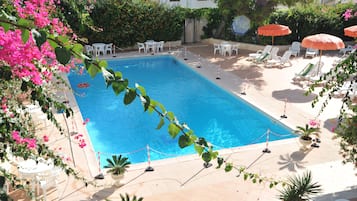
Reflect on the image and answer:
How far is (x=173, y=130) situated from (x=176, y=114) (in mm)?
12920

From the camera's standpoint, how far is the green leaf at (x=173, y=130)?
77.6 inches

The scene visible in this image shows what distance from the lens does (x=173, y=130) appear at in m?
1.98

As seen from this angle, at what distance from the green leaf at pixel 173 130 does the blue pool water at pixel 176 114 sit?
8086mm

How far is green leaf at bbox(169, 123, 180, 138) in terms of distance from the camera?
1971 millimetres

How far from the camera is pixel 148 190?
862 centimetres

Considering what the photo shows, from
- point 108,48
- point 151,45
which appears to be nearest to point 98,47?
point 108,48

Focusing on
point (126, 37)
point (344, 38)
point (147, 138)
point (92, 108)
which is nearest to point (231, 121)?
point (147, 138)

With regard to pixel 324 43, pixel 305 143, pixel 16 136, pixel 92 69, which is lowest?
pixel 305 143

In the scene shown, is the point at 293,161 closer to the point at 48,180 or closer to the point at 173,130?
the point at 48,180

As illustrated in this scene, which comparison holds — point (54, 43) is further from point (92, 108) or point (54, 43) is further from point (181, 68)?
point (181, 68)

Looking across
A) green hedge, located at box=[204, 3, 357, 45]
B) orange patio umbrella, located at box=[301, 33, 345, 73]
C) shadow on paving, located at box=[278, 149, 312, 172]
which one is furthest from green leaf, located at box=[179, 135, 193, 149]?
green hedge, located at box=[204, 3, 357, 45]

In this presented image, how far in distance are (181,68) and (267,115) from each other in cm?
847

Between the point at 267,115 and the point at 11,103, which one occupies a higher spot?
the point at 11,103

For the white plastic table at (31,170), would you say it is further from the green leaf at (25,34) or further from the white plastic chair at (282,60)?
the white plastic chair at (282,60)
